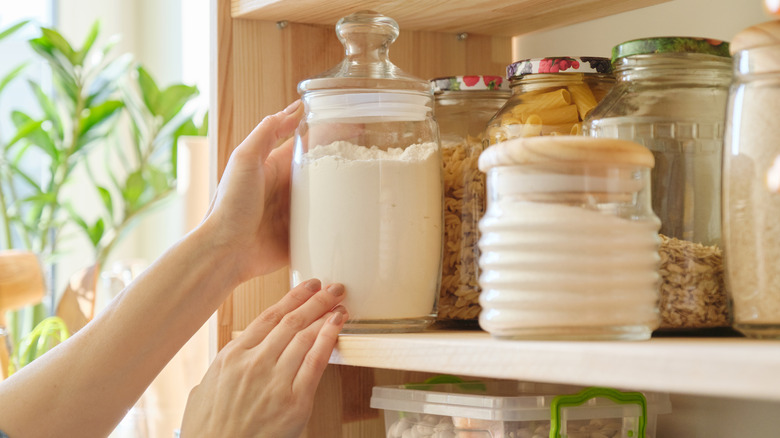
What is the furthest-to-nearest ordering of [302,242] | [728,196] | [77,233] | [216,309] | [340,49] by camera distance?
[77,233] → [340,49] → [216,309] → [302,242] → [728,196]

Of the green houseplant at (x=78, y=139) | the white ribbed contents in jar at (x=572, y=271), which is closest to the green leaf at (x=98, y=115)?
the green houseplant at (x=78, y=139)

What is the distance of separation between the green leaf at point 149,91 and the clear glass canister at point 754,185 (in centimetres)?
226

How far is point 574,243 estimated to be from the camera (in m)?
0.56

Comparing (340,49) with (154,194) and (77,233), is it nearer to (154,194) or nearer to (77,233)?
(154,194)

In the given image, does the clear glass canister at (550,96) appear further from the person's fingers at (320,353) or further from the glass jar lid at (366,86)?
the person's fingers at (320,353)

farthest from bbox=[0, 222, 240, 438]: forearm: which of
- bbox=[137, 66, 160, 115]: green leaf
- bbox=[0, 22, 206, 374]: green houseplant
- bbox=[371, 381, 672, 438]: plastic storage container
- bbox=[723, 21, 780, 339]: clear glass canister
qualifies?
bbox=[137, 66, 160, 115]: green leaf

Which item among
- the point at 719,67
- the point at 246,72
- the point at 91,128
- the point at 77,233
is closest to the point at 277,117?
the point at 246,72

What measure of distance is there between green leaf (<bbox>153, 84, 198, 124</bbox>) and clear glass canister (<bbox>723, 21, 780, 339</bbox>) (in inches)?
85.7

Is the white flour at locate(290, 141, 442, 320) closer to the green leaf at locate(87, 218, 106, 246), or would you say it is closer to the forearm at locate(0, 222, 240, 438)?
the forearm at locate(0, 222, 240, 438)

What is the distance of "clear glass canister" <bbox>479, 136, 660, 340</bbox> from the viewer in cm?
56

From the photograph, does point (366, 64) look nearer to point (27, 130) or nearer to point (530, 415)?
point (530, 415)

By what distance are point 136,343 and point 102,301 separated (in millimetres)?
2191

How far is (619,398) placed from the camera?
0.75 metres

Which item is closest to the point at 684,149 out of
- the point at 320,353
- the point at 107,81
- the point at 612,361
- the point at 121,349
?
the point at 612,361
